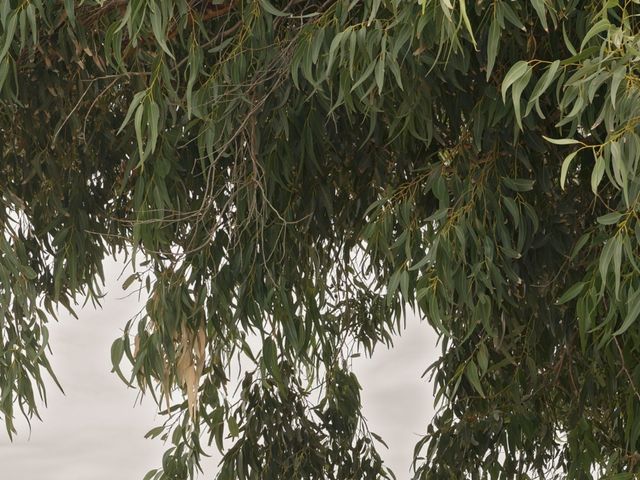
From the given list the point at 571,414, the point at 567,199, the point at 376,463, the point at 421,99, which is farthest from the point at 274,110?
the point at 376,463

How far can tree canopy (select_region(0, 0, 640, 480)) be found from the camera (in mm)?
2135

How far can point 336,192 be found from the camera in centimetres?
330

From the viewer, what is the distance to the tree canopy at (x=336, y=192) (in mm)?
2135

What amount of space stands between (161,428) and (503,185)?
1210 millimetres

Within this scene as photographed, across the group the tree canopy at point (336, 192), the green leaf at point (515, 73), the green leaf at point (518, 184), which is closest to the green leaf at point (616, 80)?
the tree canopy at point (336, 192)

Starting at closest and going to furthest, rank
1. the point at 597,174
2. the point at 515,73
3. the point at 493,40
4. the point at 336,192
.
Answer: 1. the point at 597,174
2. the point at 515,73
3. the point at 493,40
4. the point at 336,192

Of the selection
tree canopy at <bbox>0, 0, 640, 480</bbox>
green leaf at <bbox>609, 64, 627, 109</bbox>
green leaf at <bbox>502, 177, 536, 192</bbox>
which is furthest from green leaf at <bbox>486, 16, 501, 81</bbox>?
green leaf at <bbox>502, 177, 536, 192</bbox>

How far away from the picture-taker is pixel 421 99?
2.40m

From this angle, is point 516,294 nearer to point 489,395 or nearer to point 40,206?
point 489,395

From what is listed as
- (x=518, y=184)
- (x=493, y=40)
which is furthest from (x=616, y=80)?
(x=518, y=184)

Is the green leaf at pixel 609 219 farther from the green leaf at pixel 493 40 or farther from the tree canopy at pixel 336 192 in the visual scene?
the green leaf at pixel 493 40

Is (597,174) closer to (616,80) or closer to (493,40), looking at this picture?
(616,80)

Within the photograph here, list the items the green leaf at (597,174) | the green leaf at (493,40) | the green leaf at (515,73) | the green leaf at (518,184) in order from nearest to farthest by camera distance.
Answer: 1. the green leaf at (597,174)
2. the green leaf at (515,73)
3. the green leaf at (493,40)
4. the green leaf at (518,184)

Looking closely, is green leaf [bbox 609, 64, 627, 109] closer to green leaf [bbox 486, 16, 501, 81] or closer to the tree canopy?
the tree canopy
